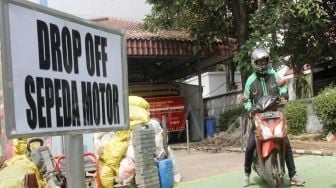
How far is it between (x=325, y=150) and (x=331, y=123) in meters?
1.66

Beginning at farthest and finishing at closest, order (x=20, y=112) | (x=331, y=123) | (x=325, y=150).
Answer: (x=331, y=123) → (x=325, y=150) → (x=20, y=112)

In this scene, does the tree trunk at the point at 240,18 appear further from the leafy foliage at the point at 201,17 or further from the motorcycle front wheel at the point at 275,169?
the motorcycle front wheel at the point at 275,169

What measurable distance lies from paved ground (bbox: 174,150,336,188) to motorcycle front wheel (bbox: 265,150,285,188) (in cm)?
79

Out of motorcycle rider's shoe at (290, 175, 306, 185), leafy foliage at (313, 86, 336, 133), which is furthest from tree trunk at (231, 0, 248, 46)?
motorcycle rider's shoe at (290, 175, 306, 185)

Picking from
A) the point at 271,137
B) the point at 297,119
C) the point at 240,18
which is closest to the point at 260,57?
the point at 271,137

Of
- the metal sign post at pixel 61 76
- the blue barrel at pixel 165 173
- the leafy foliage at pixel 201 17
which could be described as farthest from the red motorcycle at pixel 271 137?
the leafy foliage at pixel 201 17

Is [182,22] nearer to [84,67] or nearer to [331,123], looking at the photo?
[331,123]

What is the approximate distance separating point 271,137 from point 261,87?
28.7 inches

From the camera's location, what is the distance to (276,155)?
5672 mm

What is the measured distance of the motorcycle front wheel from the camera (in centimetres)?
561

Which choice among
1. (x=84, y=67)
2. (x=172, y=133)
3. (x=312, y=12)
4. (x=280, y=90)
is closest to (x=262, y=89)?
(x=280, y=90)

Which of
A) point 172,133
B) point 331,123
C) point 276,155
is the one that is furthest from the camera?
point 172,133

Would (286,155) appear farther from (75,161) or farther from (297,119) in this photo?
(297,119)

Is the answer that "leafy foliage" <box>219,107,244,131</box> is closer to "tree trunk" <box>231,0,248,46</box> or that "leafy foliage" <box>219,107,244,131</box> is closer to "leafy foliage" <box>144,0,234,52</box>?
"leafy foliage" <box>144,0,234,52</box>
